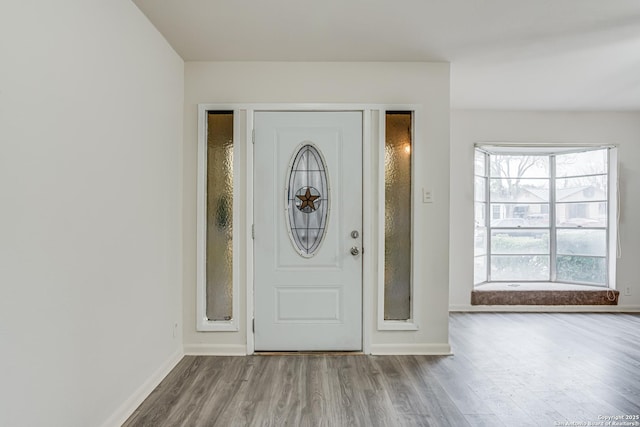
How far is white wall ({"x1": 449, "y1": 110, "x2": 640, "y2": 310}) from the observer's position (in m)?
4.62

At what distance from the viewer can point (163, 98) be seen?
9.12ft

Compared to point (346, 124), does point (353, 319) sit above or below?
below

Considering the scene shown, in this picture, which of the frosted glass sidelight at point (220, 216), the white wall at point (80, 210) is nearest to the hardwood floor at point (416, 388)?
the white wall at point (80, 210)

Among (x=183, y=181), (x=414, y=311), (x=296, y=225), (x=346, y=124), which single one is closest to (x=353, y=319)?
(x=414, y=311)

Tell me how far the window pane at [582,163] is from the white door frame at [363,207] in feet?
9.71

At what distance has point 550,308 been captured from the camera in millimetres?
4656

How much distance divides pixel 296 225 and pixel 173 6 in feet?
5.87

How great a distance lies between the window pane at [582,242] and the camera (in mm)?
4781

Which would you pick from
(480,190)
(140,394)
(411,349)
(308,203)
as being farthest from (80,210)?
(480,190)

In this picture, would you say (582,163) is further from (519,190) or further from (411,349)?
(411,349)

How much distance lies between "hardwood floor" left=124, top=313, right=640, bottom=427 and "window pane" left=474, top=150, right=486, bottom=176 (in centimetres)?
215

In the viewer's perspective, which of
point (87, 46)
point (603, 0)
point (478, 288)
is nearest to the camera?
point (87, 46)

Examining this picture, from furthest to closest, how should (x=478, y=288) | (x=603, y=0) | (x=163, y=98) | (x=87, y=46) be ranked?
1. (x=478, y=288)
2. (x=163, y=98)
3. (x=603, y=0)
4. (x=87, y=46)

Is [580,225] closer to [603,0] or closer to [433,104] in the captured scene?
[433,104]
